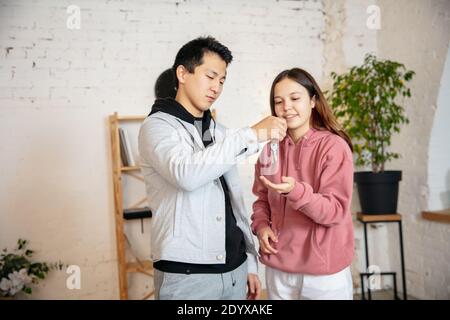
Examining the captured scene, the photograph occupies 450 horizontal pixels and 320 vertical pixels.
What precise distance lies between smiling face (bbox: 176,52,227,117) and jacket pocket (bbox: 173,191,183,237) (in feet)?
0.75

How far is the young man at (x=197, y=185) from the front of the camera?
75cm

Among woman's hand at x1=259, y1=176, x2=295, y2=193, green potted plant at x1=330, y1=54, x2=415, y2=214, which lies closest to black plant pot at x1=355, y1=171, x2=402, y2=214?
green potted plant at x1=330, y1=54, x2=415, y2=214

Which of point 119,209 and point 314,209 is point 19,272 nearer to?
point 119,209

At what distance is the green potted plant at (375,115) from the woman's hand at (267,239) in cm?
103

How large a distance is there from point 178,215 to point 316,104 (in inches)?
17.7

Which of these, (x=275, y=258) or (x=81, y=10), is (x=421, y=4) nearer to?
(x=275, y=258)

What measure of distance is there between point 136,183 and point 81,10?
3.14 feet

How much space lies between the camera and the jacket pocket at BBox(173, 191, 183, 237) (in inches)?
31.9

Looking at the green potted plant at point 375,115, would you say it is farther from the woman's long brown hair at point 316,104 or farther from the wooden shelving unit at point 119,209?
the wooden shelving unit at point 119,209

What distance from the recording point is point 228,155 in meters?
0.73

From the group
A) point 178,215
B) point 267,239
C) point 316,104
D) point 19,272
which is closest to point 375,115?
point 316,104

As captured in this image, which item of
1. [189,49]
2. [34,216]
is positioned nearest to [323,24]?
[189,49]

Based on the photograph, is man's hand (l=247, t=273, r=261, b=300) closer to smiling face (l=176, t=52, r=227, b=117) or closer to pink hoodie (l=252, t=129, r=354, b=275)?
pink hoodie (l=252, t=129, r=354, b=275)

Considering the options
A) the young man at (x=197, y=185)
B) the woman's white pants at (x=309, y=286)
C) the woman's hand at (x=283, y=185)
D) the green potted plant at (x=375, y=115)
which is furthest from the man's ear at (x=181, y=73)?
the green potted plant at (x=375, y=115)
